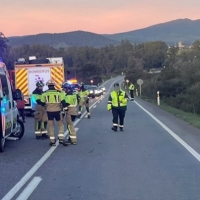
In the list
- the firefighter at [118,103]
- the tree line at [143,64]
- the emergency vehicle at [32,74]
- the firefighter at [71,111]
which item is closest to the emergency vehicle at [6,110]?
the firefighter at [71,111]

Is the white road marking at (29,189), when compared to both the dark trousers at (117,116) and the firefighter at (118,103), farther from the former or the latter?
the firefighter at (118,103)

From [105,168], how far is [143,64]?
16782 cm

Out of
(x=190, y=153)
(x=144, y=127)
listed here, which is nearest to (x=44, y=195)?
(x=190, y=153)

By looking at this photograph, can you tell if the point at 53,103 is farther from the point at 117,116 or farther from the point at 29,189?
the point at 29,189

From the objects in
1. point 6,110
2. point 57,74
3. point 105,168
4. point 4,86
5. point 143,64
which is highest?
point 4,86

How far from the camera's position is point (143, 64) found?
581 feet

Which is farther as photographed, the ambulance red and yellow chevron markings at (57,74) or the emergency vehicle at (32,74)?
the ambulance red and yellow chevron markings at (57,74)

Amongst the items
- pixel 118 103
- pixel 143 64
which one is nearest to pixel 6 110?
pixel 118 103

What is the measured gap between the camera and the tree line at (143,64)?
58688 mm

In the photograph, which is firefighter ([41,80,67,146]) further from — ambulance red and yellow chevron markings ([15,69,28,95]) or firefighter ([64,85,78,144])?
ambulance red and yellow chevron markings ([15,69,28,95])

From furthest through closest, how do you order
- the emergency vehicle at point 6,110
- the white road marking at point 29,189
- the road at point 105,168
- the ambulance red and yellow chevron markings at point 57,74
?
the ambulance red and yellow chevron markings at point 57,74
the emergency vehicle at point 6,110
the road at point 105,168
the white road marking at point 29,189

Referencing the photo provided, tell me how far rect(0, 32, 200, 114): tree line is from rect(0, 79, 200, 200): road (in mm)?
29279

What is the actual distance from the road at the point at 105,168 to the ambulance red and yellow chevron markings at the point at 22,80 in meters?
10.8

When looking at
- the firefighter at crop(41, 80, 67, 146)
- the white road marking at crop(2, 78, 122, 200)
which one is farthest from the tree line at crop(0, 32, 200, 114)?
the white road marking at crop(2, 78, 122, 200)
